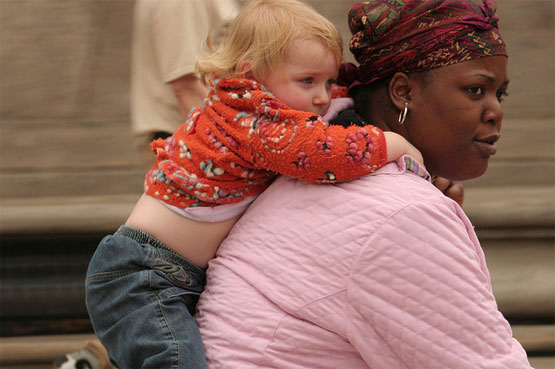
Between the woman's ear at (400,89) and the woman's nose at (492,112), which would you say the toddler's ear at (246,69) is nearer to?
the woman's ear at (400,89)

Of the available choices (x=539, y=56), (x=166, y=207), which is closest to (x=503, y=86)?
(x=166, y=207)

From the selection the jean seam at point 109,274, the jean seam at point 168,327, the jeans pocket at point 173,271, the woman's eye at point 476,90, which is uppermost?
the woman's eye at point 476,90

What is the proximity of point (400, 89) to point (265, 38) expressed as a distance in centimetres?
32

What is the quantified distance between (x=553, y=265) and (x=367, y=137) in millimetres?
2401

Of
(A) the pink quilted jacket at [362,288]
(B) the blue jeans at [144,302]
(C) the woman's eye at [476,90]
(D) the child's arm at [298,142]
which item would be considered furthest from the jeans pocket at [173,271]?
(C) the woman's eye at [476,90]

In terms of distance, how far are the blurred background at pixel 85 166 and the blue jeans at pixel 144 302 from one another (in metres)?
1.90

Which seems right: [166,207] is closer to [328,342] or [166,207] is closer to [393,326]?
[328,342]

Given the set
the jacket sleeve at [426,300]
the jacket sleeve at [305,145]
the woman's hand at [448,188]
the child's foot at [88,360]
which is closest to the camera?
the jacket sleeve at [426,300]

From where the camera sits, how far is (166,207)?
161 cm

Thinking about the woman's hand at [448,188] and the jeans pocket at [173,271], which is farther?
the woman's hand at [448,188]

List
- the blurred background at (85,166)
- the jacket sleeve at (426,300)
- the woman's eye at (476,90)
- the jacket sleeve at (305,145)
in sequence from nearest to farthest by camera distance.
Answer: the jacket sleeve at (426,300) < the jacket sleeve at (305,145) < the woman's eye at (476,90) < the blurred background at (85,166)

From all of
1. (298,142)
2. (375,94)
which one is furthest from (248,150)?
(375,94)

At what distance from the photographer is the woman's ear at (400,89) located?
5.16 feet

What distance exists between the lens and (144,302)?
155cm
